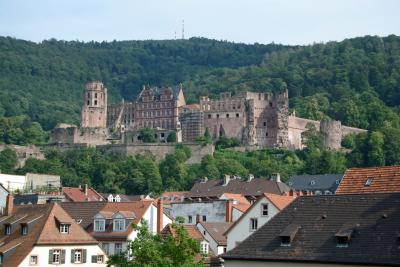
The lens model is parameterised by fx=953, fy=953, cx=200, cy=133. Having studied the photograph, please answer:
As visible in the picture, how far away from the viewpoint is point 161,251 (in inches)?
1581

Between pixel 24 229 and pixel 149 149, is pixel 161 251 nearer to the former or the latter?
pixel 24 229

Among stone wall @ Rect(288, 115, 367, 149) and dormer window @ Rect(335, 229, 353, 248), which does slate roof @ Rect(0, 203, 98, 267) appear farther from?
stone wall @ Rect(288, 115, 367, 149)

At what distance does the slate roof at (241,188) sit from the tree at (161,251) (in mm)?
62532

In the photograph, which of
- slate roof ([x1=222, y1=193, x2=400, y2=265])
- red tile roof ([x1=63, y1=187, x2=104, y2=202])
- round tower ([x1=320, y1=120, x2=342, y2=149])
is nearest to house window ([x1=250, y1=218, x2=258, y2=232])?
slate roof ([x1=222, y1=193, x2=400, y2=265])

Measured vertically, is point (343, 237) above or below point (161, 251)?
above

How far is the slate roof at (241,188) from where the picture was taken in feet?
346

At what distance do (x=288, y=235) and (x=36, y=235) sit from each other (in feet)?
58.0

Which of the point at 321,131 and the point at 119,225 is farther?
the point at 321,131

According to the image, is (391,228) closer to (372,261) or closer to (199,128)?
(372,261)

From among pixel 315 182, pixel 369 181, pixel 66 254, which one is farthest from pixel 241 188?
pixel 369 181

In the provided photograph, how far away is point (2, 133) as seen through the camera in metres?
196

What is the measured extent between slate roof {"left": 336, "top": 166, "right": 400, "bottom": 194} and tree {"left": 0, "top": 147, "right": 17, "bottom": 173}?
121540mm

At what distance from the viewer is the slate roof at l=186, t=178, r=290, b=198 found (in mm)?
105375

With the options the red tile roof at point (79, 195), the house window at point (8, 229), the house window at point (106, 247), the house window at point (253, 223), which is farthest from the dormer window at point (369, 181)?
the red tile roof at point (79, 195)
